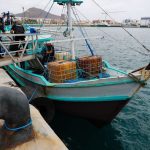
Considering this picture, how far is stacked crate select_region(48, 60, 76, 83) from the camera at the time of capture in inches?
374

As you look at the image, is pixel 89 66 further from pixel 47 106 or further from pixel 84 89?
pixel 47 106

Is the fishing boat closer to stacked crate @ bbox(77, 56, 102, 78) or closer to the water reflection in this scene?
stacked crate @ bbox(77, 56, 102, 78)

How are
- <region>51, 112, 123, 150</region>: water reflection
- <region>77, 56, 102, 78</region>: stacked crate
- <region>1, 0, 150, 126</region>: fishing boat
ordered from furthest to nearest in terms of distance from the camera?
<region>77, 56, 102, 78</region>: stacked crate < <region>51, 112, 123, 150</region>: water reflection < <region>1, 0, 150, 126</region>: fishing boat

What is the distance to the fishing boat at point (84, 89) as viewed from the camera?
8500mm

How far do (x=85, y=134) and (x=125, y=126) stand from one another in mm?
1918

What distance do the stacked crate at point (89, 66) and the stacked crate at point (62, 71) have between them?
0.46 m

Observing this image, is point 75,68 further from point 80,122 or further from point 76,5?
point 76,5

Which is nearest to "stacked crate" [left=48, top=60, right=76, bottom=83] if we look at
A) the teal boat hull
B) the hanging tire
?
the teal boat hull

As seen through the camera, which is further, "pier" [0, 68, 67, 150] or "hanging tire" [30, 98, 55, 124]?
"hanging tire" [30, 98, 55, 124]

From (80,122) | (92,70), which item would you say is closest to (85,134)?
(80,122)

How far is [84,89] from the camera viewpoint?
9008mm

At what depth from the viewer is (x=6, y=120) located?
18.8 feet

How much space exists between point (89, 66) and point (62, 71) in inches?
47.0

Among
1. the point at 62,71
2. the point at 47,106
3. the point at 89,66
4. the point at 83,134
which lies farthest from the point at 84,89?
the point at 83,134
